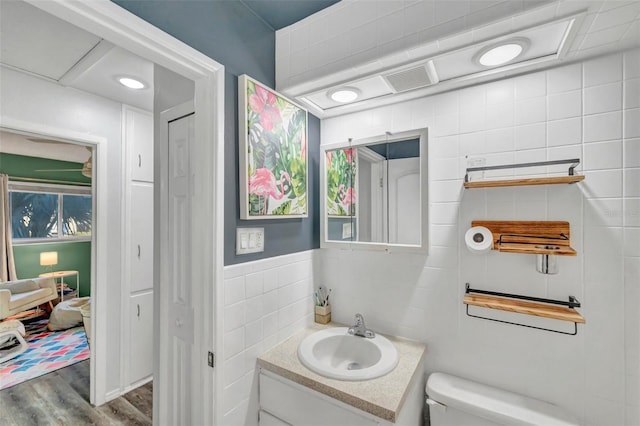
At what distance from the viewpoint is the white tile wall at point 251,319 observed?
1.14m

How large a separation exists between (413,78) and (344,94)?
0.36 meters

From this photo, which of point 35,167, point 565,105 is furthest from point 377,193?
point 35,167

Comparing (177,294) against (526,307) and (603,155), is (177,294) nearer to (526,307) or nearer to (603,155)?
(526,307)

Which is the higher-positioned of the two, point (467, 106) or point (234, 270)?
point (467, 106)

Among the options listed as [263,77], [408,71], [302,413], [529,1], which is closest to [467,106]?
[408,71]

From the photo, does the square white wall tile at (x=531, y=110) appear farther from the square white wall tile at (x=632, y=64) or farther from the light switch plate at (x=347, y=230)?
the light switch plate at (x=347, y=230)

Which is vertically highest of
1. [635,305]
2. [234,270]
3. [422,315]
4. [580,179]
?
[580,179]

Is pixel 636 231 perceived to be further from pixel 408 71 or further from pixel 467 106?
pixel 408 71

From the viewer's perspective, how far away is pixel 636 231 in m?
1.00

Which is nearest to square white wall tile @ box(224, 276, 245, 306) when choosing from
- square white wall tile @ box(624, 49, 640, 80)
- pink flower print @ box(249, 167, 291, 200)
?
pink flower print @ box(249, 167, 291, 200)

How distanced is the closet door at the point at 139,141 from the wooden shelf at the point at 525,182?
2407 mm

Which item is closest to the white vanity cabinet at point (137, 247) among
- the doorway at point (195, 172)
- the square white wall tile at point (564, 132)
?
the doorway at point (195, 172)

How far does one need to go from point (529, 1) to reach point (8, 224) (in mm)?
5974

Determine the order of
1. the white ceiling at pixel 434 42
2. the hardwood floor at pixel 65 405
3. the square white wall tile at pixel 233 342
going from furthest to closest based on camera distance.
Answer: the hardwood floor at pixel 65 405 < the square white wall tile at pixel 233 342 < the white ceiling at pixel 434 42
